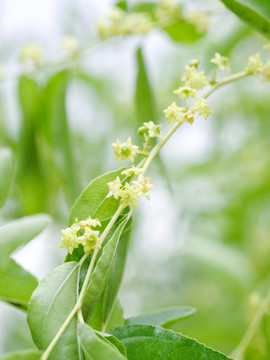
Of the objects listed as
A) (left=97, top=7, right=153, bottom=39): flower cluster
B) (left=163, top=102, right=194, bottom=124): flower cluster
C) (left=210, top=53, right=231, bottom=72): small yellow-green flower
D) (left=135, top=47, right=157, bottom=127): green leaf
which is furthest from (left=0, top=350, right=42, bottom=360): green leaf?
(left=97, top=7, right=153, bottom=39): flower cluster

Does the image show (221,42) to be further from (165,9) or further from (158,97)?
(158,97)

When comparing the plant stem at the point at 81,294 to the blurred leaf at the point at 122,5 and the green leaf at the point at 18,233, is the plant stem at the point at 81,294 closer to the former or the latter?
the green leaf at the point at 18,233

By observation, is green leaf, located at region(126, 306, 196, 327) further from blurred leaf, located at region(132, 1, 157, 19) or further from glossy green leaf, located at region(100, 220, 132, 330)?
blurred leaf, located at region(132, 1, 157, 19)

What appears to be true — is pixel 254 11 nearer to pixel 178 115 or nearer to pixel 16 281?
pixel 178 115

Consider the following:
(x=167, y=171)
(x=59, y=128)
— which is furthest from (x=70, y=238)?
(x=167, y=171)

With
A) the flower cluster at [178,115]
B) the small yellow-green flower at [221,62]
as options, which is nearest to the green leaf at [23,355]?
the flower cluster at [178,115]
